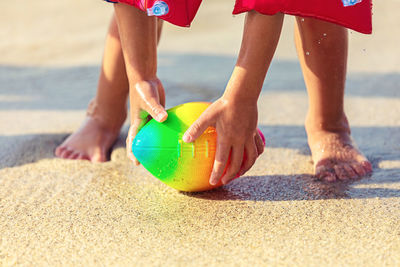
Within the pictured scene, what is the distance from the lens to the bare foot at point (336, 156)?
2.19 meters

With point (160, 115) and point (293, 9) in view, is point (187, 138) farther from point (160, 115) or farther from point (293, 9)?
point (293, 9)

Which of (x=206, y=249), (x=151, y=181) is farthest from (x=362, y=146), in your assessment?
(x=206, y=249)

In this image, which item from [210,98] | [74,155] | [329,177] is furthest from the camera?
[210,98]

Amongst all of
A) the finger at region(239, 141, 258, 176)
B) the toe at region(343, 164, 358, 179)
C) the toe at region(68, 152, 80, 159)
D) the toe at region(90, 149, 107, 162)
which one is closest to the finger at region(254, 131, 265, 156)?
the finger at region(239, 141, 258, 176)

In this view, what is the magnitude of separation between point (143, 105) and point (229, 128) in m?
0.37

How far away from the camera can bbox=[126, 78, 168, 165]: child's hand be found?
1.95 metres

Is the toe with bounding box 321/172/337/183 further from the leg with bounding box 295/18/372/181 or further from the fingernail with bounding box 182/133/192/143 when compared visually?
the fingernail with bounding box 182/133/192/143

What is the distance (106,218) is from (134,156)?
25 centimetres

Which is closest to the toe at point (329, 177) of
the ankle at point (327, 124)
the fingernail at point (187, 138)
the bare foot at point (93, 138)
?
the ankle at point (327, 124)

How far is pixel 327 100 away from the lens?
7.43ft

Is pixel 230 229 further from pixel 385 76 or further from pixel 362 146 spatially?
pixel 385 76

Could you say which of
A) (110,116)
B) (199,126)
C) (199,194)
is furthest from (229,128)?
(110,116)

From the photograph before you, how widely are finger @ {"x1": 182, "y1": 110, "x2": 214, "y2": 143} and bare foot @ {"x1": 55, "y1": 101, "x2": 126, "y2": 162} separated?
0.77 meters

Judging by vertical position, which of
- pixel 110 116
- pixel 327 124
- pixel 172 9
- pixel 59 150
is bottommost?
pixel 59 150
